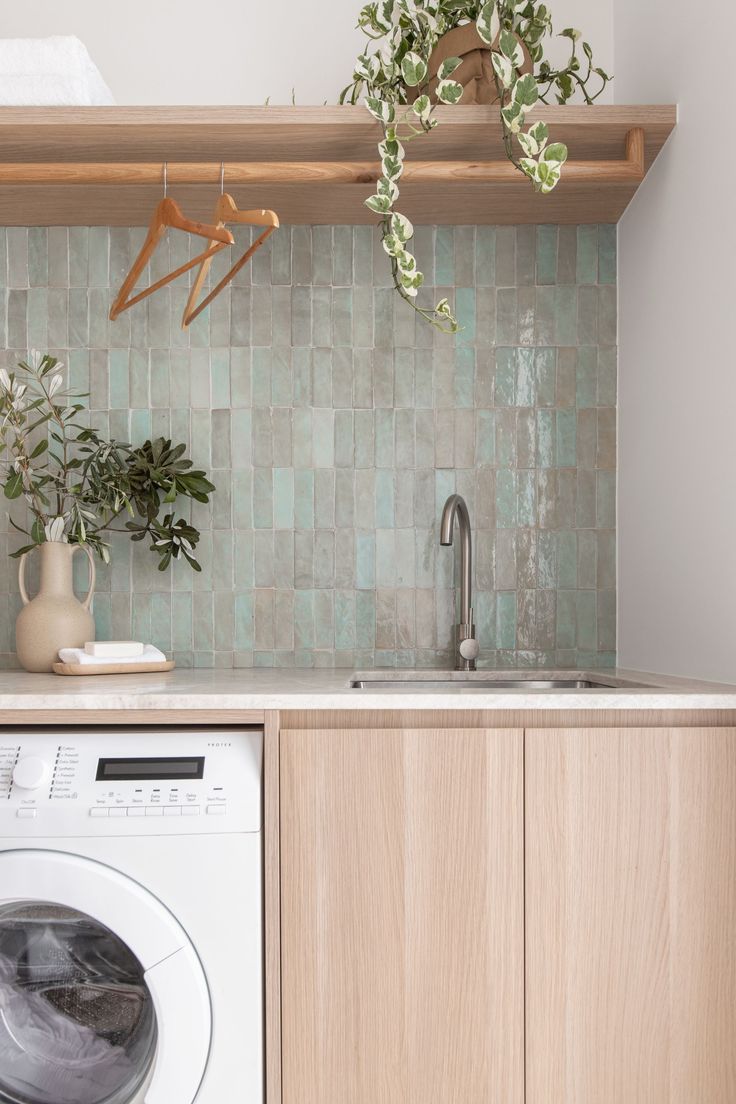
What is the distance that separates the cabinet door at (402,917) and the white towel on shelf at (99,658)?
19.8 inches

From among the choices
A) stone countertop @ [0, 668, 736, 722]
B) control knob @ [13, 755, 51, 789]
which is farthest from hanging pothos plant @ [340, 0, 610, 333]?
control knob @ [13, 755, 51, 789]

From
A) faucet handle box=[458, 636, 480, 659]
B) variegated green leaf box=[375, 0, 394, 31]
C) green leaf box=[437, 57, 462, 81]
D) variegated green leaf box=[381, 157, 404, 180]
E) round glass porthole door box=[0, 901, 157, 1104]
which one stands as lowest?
round glass porthole door box=[0, 901, 157, 1104]

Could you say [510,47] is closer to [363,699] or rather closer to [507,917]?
[363,699]

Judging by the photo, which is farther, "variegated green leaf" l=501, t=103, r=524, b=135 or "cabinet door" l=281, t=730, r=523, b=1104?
"variegated green leaf" l=501, t=103, r=524, b=135

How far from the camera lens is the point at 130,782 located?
144cm

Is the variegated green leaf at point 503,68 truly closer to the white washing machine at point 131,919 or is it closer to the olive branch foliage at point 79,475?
the olive branch foliage at point 79,475

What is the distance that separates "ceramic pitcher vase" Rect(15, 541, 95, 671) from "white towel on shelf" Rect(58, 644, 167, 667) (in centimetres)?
4

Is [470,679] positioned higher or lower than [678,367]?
lower

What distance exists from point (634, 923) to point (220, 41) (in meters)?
2.01

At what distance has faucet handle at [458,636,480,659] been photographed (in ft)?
6.62

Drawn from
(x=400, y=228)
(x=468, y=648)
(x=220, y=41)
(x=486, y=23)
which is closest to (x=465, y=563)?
(x=468, y=648)

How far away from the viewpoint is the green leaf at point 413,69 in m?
1.72

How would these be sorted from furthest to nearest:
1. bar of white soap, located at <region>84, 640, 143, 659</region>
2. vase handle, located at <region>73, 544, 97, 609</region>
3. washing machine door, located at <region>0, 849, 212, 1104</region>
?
1. vase handle, located at <region>73, 544, 97, 609</region>
2. bar of white soap, located at <region>84, 640, 143, 659</region>
3. washing machine door, located at <region>0, 849, 212, 1104</region>

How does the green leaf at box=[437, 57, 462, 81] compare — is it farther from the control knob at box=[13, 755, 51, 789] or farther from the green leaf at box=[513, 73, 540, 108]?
the control knob at box=[13, 755, 51, 789]
